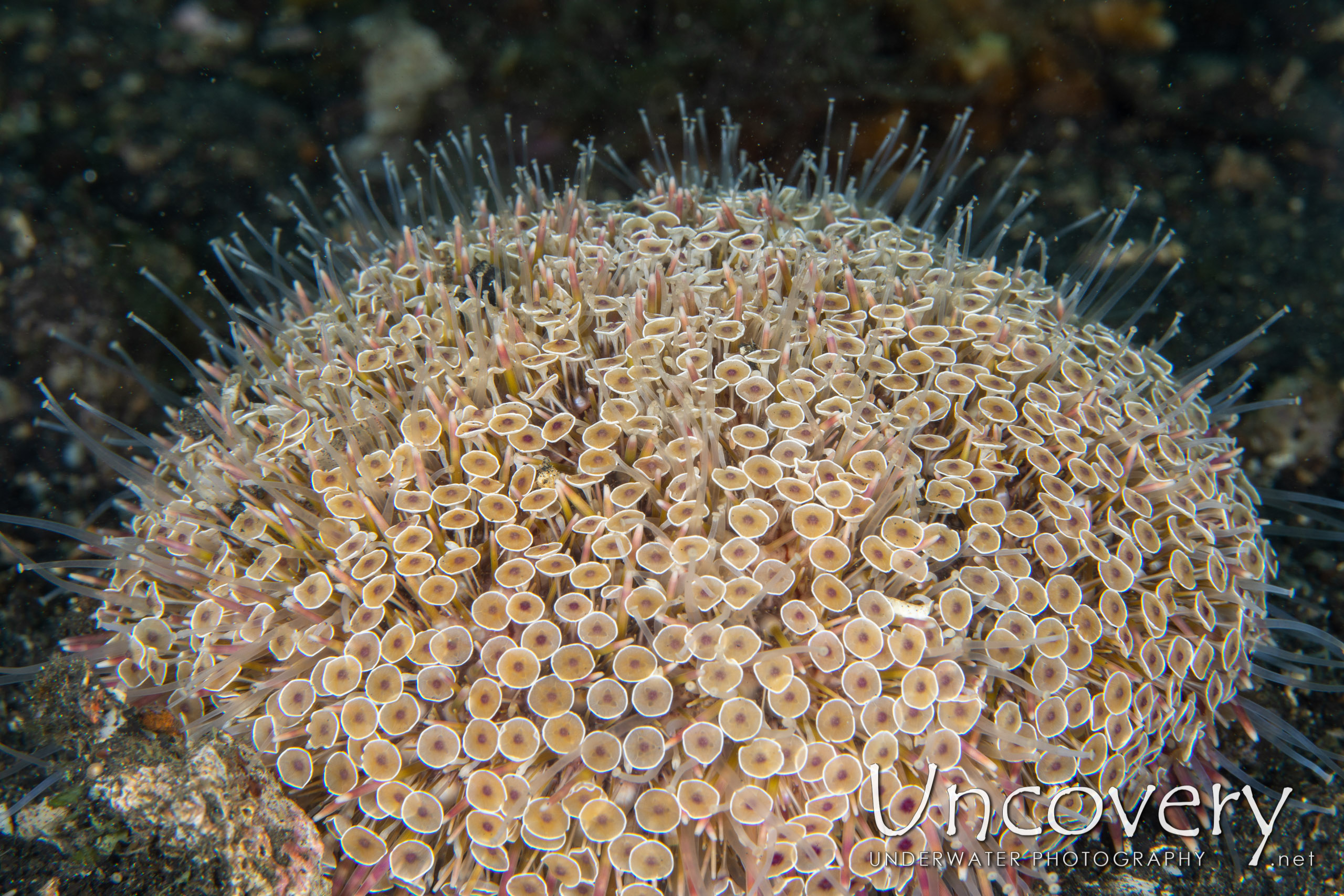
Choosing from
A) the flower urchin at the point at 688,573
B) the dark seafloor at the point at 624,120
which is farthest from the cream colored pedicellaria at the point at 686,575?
the dark seafloor at the point at 624,120

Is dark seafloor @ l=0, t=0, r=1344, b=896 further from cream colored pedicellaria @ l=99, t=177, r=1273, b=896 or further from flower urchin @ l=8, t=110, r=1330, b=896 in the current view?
cream colored pedicellaria @ l=99, t=177, r=1273, b=896

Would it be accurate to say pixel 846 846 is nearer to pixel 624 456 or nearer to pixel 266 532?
pixel 624 456

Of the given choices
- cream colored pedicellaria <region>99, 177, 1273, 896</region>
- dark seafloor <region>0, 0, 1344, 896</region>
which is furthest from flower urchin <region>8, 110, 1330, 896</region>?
dark seafloor <region>0, 0, 1344, 896</region>

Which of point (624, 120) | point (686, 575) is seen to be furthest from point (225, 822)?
point (624, 120)

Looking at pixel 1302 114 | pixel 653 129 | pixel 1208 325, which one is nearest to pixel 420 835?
pixel 653 129

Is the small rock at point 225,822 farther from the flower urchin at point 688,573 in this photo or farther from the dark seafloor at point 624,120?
the dark seafloor at point 624,120

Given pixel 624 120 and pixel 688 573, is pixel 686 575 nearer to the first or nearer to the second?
pixel 688 573
